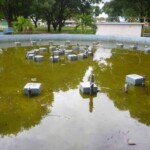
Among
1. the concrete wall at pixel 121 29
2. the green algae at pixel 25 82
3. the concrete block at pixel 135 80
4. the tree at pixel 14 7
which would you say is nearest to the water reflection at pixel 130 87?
the concrete block at pixel 135 80

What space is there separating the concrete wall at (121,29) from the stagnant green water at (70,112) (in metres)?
14.2

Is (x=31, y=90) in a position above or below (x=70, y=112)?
above

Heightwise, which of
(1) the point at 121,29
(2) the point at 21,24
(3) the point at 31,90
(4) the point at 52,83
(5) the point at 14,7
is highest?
(5) the point at 14,7

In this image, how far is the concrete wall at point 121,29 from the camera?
2442cm

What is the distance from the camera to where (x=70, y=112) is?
6551 mm

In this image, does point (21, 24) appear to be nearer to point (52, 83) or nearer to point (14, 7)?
point (14, 7)

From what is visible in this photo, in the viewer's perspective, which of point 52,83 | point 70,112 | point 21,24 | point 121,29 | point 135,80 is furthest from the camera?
point 21,24

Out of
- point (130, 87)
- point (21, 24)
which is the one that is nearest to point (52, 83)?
point (130, 87)

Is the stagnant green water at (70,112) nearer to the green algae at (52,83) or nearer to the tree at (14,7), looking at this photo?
the green algae at (52,83)

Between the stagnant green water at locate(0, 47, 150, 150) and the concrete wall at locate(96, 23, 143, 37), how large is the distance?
14190 mm

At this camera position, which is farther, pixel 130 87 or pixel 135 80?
pixel 135 80

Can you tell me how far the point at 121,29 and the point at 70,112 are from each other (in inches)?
821

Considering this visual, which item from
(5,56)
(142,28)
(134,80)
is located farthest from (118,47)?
(134,80)

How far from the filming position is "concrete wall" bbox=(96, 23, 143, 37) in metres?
24.4
